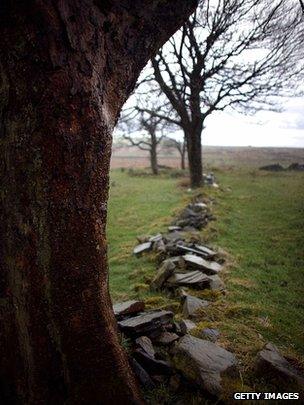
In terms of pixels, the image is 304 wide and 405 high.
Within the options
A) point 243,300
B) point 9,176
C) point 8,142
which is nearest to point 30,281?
point 9,176

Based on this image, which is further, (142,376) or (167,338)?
(167,338)

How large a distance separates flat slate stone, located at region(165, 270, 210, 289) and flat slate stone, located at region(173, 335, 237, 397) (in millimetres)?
1855

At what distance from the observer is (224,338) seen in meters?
3.83

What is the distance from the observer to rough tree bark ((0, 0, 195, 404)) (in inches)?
79.7

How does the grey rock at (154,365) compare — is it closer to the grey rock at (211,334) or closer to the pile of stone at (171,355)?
the pile of stone at (171,355)

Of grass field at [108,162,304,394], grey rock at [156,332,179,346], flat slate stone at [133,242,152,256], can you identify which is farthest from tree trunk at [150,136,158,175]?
grey rock at [156,332,179,346]

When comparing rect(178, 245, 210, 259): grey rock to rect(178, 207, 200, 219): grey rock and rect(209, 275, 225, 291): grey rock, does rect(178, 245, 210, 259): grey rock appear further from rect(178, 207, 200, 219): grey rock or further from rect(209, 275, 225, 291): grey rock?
rect(178, 207, 200, 219): grey rock

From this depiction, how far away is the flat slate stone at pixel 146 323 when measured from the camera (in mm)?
3441

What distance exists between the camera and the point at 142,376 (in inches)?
117

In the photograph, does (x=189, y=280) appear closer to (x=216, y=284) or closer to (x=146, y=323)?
(x=216, y=284)

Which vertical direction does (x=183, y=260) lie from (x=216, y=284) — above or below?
above

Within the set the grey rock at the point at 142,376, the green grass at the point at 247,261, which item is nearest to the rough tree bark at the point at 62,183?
the grey rock at the point at 142,376

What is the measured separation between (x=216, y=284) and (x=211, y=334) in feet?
4.85

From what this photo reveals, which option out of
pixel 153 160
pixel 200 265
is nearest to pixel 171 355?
pixel 200 265
